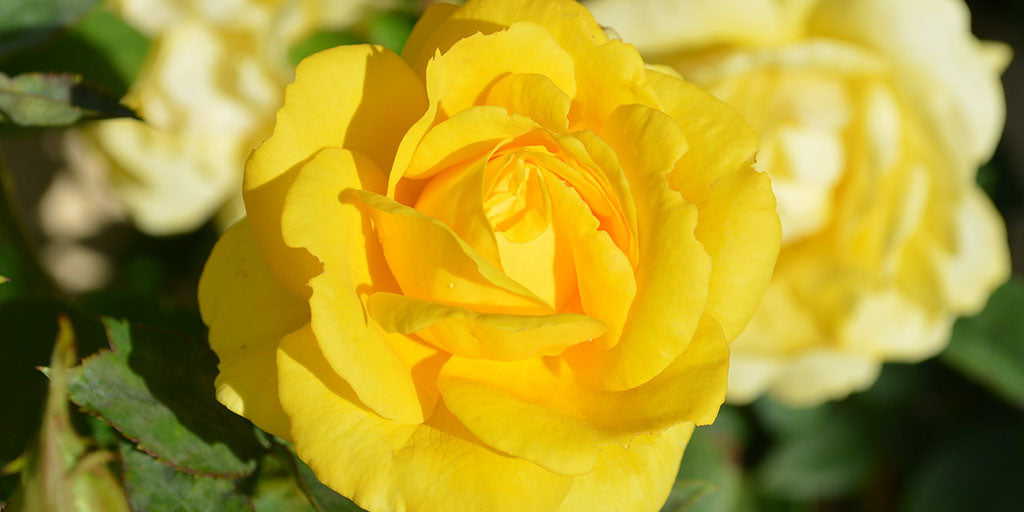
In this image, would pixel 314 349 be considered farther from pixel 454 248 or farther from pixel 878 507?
pixel 878 507

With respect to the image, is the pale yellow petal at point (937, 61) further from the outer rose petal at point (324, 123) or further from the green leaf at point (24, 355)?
the green leaf at point (24, 355)

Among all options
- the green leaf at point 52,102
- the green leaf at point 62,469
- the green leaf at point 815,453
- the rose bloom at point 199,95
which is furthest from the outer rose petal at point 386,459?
the green leaf at point 815,453

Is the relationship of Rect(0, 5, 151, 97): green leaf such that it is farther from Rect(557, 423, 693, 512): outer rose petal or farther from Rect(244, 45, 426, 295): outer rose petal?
Rect(557, 423, 693, 512): outer rose petal

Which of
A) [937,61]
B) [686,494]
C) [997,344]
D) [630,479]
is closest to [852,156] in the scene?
[937,61]

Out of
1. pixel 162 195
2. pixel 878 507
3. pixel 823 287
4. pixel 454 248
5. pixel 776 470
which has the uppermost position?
pixel 454 248

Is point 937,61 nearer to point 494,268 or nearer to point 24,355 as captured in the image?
point 494,268

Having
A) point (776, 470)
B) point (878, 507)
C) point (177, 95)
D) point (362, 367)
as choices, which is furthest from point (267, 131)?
point (878, 507)

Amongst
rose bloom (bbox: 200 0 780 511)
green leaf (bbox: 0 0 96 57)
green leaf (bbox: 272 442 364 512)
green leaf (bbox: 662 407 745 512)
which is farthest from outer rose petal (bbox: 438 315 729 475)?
green leaf (bbox: 662 407 745 512)
